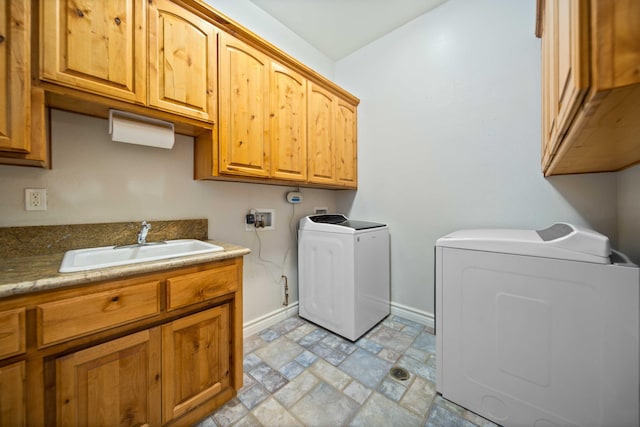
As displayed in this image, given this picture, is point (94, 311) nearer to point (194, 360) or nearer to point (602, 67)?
point (194, 360)

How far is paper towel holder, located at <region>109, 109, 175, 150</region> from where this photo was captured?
116 cm

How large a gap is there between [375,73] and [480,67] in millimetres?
949

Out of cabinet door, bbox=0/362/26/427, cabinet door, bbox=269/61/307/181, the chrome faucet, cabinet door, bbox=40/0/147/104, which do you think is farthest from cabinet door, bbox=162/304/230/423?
cabinet door, bbox=40/0/147/104

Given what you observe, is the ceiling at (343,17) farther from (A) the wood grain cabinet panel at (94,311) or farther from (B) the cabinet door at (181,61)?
(A) the wood grain cabinet panel at (94,311)

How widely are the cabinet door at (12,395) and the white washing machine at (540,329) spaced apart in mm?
1735

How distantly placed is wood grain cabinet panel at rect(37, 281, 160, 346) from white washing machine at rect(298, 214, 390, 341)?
48.7 inches

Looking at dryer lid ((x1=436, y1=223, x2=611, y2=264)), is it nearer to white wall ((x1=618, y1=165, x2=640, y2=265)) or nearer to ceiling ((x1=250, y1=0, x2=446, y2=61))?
white wall ((x1=618, y1=165, x2=640, y2=265))

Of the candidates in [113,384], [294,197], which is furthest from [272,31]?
[113,384]

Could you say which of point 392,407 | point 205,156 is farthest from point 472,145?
point 205,156

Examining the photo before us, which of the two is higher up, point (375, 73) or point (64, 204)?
point (375, 73)

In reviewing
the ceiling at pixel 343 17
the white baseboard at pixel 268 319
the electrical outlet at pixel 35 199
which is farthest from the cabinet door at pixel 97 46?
the white baseboard at pixel 268 319

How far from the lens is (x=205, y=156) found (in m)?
1.52

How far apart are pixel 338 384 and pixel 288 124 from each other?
71.8 inches

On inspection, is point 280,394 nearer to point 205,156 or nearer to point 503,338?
point 503,338
